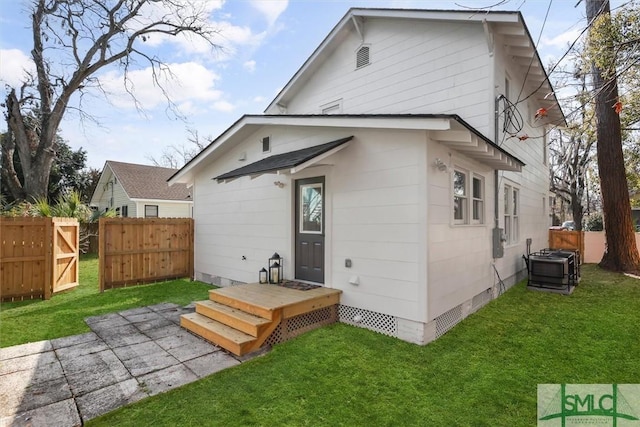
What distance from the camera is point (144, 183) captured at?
66.7 ft

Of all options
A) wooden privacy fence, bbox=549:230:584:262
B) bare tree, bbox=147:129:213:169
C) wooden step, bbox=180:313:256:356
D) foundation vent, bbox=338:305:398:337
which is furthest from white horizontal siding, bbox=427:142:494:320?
bare tree, bbox=147:129:213:169

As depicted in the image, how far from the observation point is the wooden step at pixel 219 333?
424 centimetres

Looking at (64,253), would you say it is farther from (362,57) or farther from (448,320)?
(362,57)

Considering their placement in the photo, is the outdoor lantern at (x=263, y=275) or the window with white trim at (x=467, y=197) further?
the outdoor lantern at (x=263, y=275)

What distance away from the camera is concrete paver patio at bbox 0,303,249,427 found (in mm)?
3053

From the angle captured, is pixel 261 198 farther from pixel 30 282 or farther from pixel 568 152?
pixel 568 152

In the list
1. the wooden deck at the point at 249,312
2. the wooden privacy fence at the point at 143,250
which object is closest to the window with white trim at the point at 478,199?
the wooden deck at the point at 249,312

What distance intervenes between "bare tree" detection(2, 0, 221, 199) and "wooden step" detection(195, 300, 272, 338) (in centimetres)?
1455

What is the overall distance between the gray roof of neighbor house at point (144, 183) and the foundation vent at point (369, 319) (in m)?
17.2

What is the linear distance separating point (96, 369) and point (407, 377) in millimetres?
3652

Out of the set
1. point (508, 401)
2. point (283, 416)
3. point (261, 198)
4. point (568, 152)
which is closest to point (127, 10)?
point (261, 198)

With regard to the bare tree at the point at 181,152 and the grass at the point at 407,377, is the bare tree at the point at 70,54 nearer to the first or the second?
the bare tree at the point at 181,152

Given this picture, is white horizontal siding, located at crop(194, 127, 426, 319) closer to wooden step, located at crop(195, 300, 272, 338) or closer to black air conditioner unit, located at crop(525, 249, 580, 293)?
wooden step, located at crop(195, 300, 272, 338)

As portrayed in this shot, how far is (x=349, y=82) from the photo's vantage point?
29.0 ft
